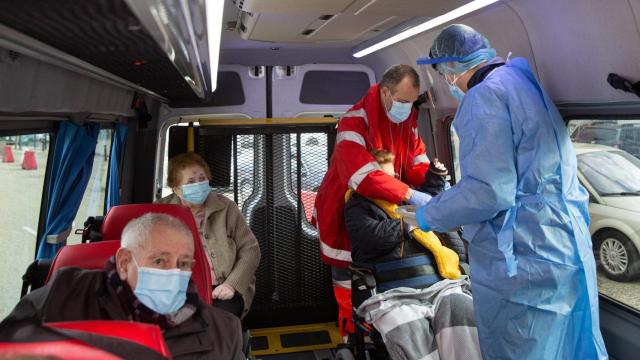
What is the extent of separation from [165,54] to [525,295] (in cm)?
189

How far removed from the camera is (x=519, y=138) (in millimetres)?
2389

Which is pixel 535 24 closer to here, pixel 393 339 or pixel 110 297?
pixel 393 339

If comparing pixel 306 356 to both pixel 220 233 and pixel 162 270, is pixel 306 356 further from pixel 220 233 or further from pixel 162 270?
pixel 162 270

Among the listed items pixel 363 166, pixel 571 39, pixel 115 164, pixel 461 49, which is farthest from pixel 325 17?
pixel 115 164

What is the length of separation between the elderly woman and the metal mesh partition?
0.75 metres

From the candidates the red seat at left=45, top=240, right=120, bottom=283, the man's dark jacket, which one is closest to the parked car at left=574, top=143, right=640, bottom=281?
the man's dark jacket

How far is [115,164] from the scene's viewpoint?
4969 mm

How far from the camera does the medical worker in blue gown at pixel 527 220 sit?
92.0 inches

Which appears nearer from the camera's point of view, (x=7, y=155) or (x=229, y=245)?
(x=7, y=155)

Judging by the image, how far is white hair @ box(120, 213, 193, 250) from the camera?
2.15 m

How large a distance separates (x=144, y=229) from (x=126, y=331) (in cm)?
132

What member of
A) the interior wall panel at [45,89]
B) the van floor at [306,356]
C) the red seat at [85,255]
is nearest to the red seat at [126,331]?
the red seat at [85,255]

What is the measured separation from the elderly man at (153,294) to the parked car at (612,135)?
7.51 feet

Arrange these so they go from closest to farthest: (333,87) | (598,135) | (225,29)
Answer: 1. (598,135)
2. (225,29)
3. (333,87)
